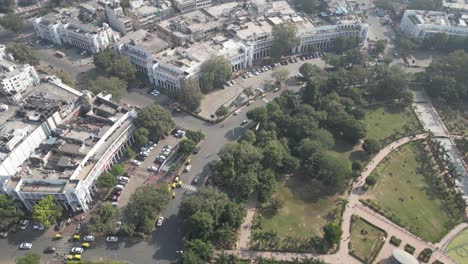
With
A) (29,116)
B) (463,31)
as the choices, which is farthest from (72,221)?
(463,31)

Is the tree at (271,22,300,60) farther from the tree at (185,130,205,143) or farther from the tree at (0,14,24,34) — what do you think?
the tree at (0,14,24,34)

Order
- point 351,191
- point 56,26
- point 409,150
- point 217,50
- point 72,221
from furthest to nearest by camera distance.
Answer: point 56,26
point 217,50
point 409,150
point 351,191
point 72,221

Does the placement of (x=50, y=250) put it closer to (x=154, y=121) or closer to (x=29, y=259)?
(x=29, y=259)

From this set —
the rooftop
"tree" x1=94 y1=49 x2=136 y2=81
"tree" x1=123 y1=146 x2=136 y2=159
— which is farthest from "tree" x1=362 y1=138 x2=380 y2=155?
"tree" x1=94 y1=49 x2=136 y2=81

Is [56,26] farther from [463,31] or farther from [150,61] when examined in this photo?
[463,31]

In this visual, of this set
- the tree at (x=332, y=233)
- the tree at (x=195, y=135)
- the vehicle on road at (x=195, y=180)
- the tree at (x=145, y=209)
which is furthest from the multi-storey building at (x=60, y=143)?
the tree at (x=332, y=233)

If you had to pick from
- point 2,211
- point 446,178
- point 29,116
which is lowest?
point 446,178

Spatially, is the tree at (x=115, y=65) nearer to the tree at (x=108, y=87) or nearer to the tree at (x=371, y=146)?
the tree at (x=108, y=87)

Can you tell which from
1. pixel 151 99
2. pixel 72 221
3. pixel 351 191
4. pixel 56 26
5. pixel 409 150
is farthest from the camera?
pixel 56 26
